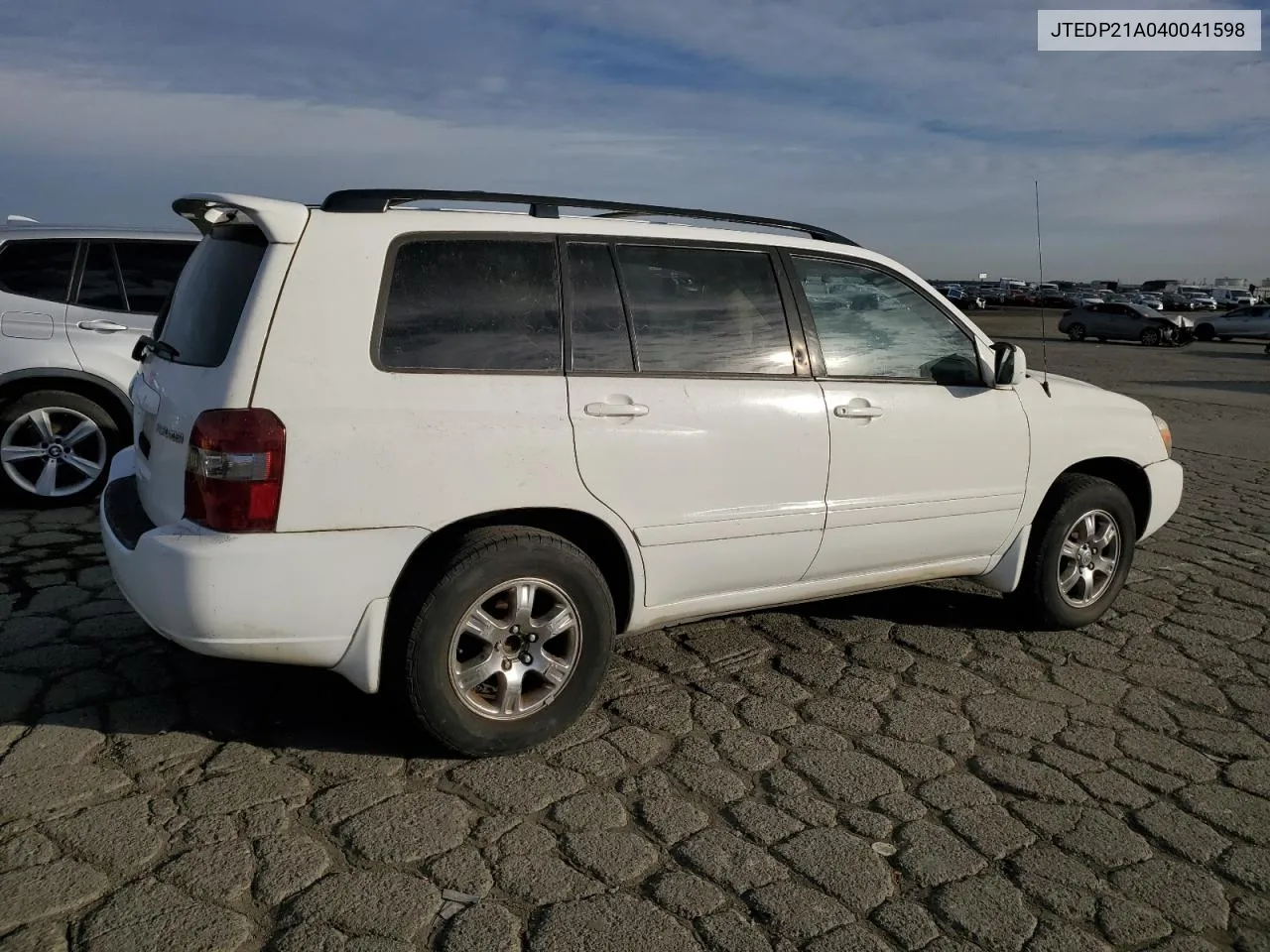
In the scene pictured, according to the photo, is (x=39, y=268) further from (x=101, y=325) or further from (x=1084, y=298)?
(x=1084, y=298)

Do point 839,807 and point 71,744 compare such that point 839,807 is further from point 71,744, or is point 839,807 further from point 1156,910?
point 71,744

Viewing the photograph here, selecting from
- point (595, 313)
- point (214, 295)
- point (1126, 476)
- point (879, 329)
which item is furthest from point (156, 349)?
point (1126, 476)

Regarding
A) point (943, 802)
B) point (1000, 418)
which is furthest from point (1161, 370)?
point (943, 802)

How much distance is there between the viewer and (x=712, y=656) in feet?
16.0

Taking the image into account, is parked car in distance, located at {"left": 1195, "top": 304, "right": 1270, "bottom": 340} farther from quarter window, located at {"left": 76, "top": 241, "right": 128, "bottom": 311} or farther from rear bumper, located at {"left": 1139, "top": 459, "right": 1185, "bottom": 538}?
quarter window, located at {"left": 76, "top": 241, "right": 128, "bottom": 311}

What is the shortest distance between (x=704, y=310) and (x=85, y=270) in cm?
474

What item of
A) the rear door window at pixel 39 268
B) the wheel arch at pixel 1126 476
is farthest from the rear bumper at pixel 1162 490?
the rear door window at pixel 39 268

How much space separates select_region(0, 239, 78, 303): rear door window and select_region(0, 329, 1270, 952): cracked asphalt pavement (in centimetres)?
242

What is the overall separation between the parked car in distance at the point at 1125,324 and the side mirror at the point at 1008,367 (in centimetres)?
3415

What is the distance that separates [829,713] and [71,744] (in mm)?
2588

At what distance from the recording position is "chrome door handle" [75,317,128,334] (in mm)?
7057

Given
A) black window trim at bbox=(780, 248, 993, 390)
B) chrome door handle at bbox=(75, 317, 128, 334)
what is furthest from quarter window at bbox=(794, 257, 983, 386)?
chrome door handle at bbox=(75, 317, 128, 334)

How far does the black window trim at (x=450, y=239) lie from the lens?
353 centimetres

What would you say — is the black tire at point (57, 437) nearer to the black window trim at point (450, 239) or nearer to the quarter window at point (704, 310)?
the black window trim at point (450, 239)
